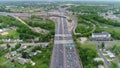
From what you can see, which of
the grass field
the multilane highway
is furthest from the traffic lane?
the grass field

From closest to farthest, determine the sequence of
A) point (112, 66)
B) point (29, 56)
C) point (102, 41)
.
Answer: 1. point (112, 66)
2. point (29, 56)
3. point (102, 41)

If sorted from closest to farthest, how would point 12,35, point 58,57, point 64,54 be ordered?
point 58,57
point 64,54
point 12,35

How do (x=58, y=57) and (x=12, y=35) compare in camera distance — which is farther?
(x=12, y=35)

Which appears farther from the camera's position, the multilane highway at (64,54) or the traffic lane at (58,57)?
the traffic lane at (58,57)

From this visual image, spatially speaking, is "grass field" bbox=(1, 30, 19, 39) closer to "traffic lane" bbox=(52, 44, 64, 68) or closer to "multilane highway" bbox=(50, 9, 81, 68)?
"multilane highway" bbox=(50, 9, 81, 68)

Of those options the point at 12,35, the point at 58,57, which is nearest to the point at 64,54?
the point at 58,57

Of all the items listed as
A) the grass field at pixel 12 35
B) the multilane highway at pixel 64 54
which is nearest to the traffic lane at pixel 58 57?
the multilane highway at pixel 64 54

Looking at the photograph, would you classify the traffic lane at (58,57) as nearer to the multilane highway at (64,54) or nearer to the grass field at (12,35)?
→ the multilane highway at (64,54)

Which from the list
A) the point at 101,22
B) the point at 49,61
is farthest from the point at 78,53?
the point at 101,22

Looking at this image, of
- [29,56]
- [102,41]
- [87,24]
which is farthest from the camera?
[87,24]

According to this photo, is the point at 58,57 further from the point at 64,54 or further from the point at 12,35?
the point at 12,35

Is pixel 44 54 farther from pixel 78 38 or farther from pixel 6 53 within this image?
pixel 78 38
